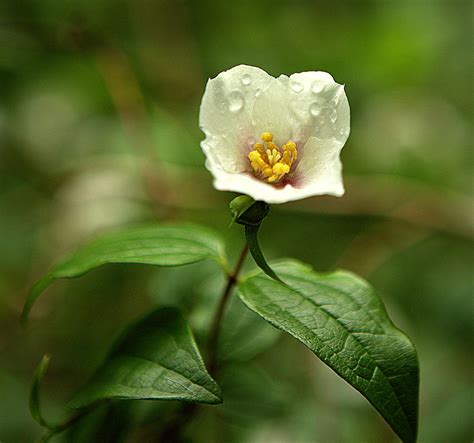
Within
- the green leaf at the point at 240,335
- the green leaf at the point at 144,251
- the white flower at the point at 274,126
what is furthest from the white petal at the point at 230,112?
the green leaf at the point at 240,335

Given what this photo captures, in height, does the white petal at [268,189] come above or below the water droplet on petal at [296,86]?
below

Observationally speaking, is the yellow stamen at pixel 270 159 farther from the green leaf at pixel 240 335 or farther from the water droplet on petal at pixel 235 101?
the green leaf at pixel 240 335

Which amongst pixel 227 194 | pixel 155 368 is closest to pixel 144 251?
pixel 155 368

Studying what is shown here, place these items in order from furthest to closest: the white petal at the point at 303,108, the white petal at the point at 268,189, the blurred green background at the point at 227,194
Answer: the blurred green background at the point at 227,194, the white petal at the point at 303,108, the white petal at the point at 268,189

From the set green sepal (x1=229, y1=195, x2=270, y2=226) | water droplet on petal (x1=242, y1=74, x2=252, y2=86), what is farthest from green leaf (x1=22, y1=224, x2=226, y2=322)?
water droplet on petal (x1=242, y1=74, x2=252, y2=86)

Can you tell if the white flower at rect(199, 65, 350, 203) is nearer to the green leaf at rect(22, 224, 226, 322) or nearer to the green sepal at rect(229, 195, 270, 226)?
the green sepal at rect(229, 195, 270, 226)

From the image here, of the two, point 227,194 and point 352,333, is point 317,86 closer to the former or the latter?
point 352,333
